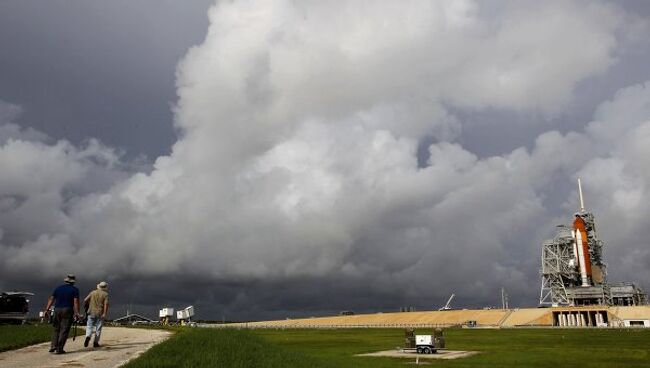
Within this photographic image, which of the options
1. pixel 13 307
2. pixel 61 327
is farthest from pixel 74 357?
pixel 13 307

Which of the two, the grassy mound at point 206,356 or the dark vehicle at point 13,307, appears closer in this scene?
the grassy mound at point 206,356

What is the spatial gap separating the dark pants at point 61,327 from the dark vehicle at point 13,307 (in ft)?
145

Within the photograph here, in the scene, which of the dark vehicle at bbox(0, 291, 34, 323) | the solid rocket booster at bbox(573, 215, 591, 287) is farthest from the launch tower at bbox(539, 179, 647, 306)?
the dark vehicle at bbox(0, 291, 34, 323)

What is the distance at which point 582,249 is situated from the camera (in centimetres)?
14488

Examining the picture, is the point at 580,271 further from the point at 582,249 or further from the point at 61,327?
the point at 61,327

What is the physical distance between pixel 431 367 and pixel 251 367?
16000 mm

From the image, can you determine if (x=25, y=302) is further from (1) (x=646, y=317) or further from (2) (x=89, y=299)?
(1) (x=646, y=317)

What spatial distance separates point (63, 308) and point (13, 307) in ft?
148

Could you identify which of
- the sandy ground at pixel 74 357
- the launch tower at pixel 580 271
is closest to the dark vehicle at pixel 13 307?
the sandy ground at pixel 74 357

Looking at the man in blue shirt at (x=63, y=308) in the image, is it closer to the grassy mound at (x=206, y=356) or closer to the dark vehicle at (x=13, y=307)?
the grassy mound at (x=206, y=356)

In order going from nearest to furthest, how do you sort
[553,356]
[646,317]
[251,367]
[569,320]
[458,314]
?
1. [251,367]
2. [553,356]
3. [646,317]
4. [569,320]
5. [458,314]

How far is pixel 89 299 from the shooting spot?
66.9 ft

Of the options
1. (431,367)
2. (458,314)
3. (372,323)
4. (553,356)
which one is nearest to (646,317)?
(458,314)

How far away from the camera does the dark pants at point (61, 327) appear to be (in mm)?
17938
